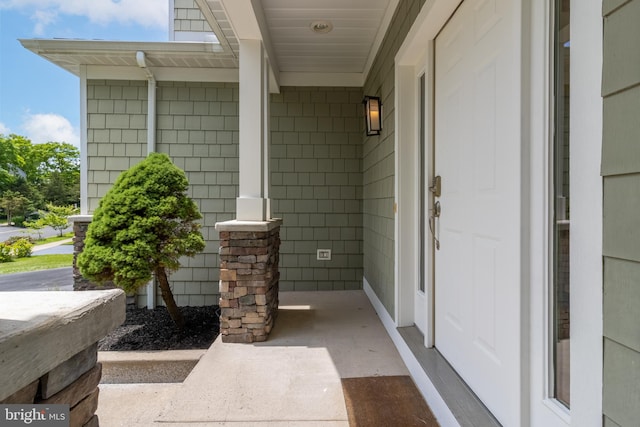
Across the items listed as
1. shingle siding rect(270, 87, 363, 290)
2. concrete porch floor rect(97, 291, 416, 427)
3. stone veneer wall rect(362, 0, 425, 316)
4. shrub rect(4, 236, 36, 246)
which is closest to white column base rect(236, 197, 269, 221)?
concrete porch floor rect(97, 291, 416, 427)

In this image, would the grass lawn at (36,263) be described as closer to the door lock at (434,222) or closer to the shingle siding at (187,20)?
the shingle siding at (187,20)

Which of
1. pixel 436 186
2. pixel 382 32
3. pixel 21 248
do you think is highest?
pixel 382 32

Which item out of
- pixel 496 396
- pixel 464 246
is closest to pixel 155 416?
pixel 496 396

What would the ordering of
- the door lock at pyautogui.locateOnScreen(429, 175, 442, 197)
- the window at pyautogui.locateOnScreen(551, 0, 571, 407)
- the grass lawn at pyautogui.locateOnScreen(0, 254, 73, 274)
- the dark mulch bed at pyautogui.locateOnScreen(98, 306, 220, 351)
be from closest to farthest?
1. the window at pyautogui.locateOnScreen(551, 0, 571, 407)
2. the door lock at pyautogui.locateOnScreen(429, 175, 442, 197)
3. the dark mulch bed at pyautogui.locateOnScreen(98, 306, 220, 351)
4. the grass lawn at pyautogui.locateOnScreen(0, 254, 73, 274)

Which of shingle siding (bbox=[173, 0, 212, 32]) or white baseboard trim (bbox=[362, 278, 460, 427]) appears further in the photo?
shingle siding (bbox=[173, 0, 212, 32])

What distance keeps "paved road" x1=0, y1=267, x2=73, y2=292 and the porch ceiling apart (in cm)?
447

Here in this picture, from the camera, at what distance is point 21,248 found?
734cm

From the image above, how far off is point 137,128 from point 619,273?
472 centimetres

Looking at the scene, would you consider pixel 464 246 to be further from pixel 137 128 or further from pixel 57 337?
pixel 137 128

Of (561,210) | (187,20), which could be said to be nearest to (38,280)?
(187,20)

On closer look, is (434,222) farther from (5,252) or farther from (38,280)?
(5,252)

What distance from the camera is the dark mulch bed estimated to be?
3318 millimetres

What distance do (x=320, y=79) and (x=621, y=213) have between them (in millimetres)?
4059

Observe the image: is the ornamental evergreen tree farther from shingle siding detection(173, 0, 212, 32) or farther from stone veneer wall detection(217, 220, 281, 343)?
shingle siding detection(173, 0, 212, 32)
